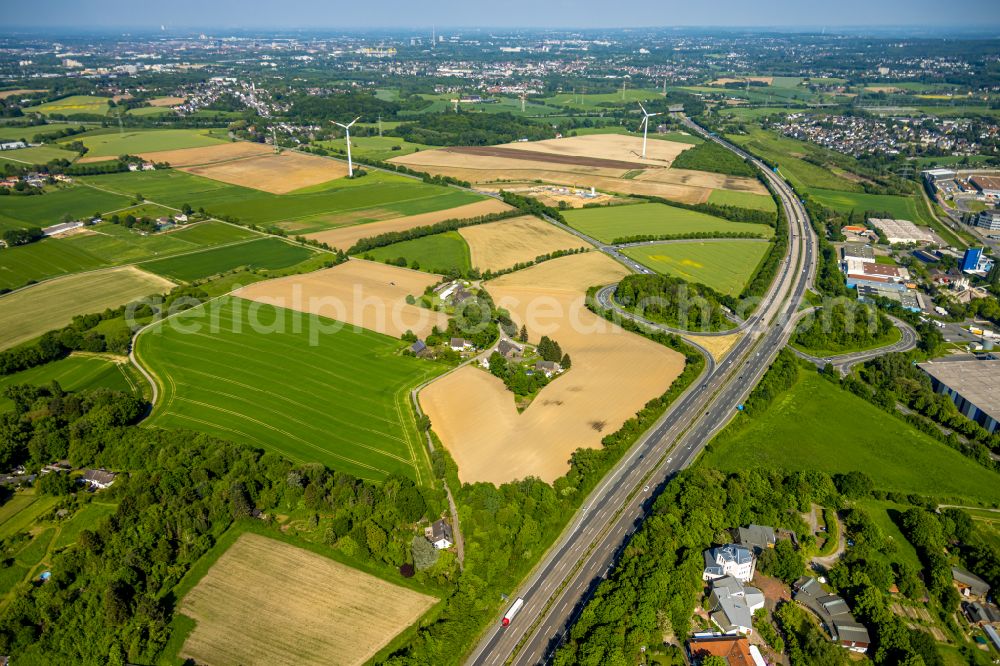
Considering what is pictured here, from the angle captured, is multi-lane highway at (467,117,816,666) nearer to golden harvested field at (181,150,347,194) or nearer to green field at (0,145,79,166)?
golden harvested field at (181,150,347,194)

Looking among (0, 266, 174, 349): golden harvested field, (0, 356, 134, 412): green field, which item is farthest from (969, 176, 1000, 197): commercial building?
(0, 356, 134, 412): green field

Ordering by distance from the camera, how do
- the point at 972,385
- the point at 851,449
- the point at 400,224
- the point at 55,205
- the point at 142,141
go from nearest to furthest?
the point at 851,449, the point at 972,385, the point at 400,224, the point at 55,205, the point at 142,141

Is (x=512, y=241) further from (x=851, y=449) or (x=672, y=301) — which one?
(x=851, y=449)

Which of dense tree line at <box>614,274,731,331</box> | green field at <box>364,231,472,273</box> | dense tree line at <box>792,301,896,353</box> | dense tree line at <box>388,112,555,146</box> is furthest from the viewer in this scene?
dense tree line at <box>388,112,555,146</box>

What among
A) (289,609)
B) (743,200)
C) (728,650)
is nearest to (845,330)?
(728,650)

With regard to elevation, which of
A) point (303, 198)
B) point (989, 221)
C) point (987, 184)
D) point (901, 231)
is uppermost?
point (987, 184)

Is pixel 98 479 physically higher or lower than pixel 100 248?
lower
